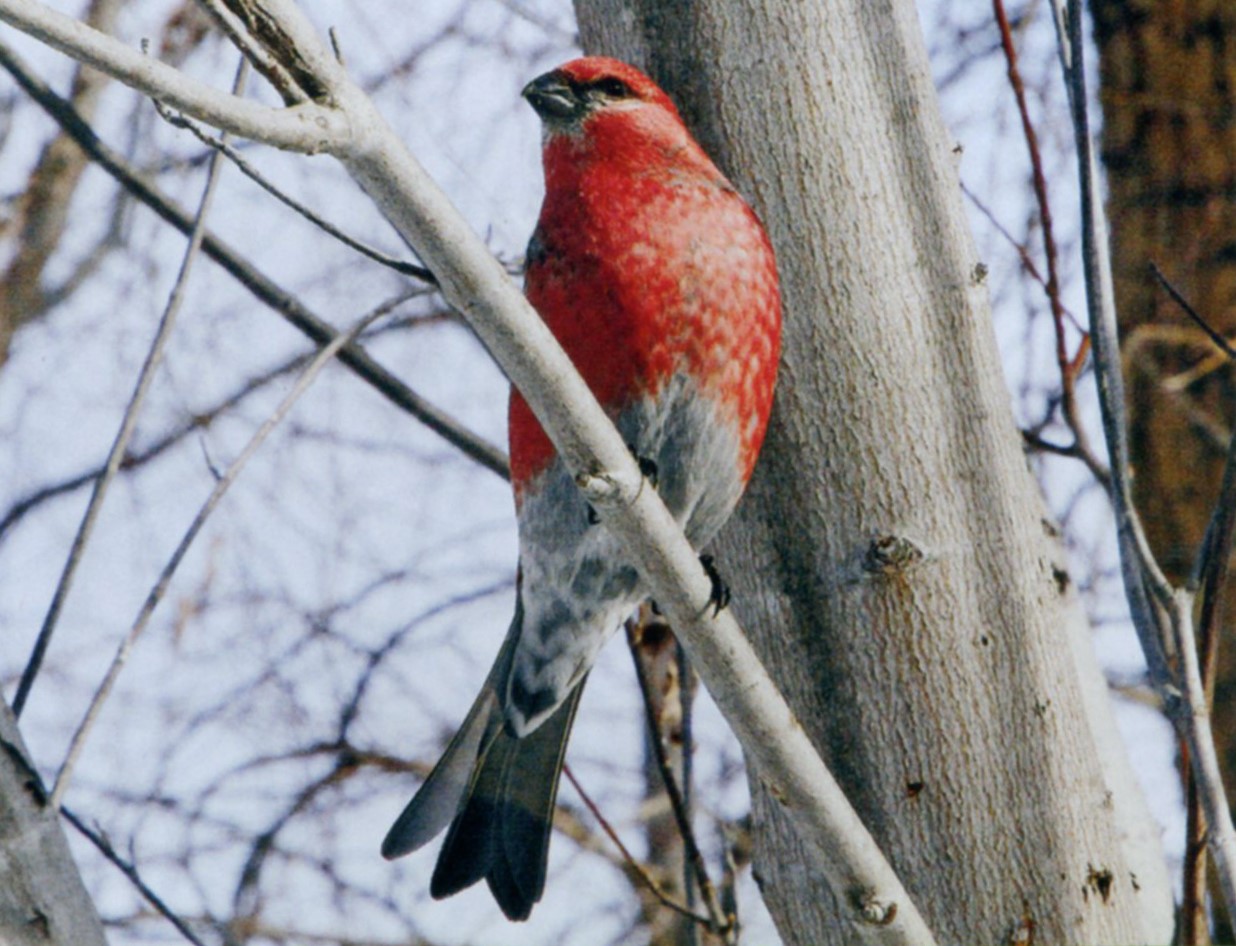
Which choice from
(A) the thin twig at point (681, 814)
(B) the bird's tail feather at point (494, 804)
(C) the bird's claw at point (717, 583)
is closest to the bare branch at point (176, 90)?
(C) the bird's claw at point (717, 583)

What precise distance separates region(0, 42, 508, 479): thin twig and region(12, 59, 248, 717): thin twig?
0.65m

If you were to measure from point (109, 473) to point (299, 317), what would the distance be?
1.01 m

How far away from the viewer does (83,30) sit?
1156 millimetres

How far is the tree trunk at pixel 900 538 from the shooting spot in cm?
186

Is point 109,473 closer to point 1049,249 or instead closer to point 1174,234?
point 1049,249

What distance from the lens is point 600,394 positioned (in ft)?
Answer: 6.87

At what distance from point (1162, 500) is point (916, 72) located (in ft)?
9.06

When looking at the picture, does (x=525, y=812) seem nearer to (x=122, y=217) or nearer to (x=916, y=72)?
(x=916, y=72)

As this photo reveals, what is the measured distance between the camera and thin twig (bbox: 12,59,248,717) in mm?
1843

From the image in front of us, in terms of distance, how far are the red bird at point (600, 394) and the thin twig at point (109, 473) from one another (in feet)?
1.64

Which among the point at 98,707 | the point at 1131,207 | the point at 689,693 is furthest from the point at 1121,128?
the point at 98,707

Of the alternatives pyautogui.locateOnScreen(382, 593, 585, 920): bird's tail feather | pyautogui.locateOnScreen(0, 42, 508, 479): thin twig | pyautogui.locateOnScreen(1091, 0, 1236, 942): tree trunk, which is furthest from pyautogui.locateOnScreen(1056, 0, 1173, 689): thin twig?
pyautogui.locateOnScreen(1091, 0, 1236, 942): tree trunk

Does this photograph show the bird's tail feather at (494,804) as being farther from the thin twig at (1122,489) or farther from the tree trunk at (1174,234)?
the tree trunk at (1174,234)

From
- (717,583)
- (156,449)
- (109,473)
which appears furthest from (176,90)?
(156,449)
